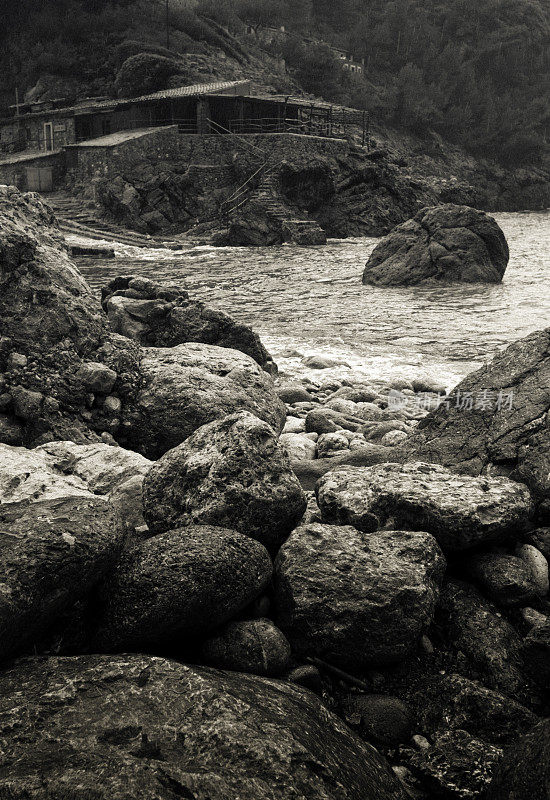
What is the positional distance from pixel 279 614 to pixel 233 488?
2.31 feet

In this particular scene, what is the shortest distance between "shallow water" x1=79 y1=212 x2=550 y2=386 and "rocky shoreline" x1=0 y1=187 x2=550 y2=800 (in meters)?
5.72

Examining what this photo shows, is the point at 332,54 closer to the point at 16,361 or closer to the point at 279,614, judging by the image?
the point at 16,361

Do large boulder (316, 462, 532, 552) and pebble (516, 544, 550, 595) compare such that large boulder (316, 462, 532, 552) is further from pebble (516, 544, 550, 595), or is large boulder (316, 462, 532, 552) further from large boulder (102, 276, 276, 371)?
large boulder (102, 276, 276, 371)

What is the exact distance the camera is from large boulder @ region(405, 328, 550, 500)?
4074 millimetres

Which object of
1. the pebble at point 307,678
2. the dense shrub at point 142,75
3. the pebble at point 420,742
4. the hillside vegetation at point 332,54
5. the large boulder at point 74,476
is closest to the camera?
the pebble at point 420,742

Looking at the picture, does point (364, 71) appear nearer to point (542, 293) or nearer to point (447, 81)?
point (447, 81)

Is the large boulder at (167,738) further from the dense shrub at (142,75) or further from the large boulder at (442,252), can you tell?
the dense shrub at (142,75)

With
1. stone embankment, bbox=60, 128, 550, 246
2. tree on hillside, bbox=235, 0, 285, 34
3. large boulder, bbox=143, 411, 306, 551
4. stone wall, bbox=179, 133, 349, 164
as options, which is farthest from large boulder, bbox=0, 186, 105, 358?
tree on hillside, bbox=235, 0, 285, 34

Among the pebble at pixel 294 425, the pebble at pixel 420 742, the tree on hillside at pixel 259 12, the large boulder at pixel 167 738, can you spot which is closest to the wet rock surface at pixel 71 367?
the pebble at pixel 294 425

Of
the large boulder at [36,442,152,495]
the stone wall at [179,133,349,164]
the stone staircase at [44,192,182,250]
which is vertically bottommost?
the stone staircase at [44,192,182,250]

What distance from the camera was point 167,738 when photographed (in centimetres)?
210

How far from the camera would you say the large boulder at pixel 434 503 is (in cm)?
337

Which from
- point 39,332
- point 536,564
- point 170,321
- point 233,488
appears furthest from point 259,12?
point 536,564

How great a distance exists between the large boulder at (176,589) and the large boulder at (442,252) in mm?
17630
